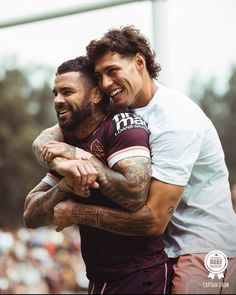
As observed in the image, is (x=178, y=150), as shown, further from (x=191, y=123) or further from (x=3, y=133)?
(x=3, y=133)

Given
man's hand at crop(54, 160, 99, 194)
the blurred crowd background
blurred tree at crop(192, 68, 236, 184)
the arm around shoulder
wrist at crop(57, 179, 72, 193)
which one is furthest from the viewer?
the blurred crowd background

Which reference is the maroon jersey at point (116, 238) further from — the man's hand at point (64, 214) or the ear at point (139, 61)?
the ear at point (139, 61)

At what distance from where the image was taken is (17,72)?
5.41 metres

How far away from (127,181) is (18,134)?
428 cm

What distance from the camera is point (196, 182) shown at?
5.14 ft

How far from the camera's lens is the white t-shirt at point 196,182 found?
1.48m

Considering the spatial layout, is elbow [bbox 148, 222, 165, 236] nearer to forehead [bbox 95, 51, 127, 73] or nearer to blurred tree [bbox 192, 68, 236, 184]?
forehead [bbox 95, 51, 127, 73]

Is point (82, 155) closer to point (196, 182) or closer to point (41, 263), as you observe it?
point (196, 182)

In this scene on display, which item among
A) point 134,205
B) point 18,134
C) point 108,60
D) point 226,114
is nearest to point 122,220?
point 134,205

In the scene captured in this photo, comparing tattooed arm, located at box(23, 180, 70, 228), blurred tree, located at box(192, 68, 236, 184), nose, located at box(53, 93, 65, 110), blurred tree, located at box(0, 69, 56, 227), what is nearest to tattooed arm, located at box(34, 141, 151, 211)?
tattooed arm, located at box(23, 180, 70, 228)

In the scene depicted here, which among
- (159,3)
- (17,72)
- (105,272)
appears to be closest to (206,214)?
(105,272)

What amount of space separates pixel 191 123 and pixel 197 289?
46cm

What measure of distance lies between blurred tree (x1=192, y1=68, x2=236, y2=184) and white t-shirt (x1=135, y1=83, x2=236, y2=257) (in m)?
2.09

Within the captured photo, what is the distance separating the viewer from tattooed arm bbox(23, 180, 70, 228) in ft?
4.99
